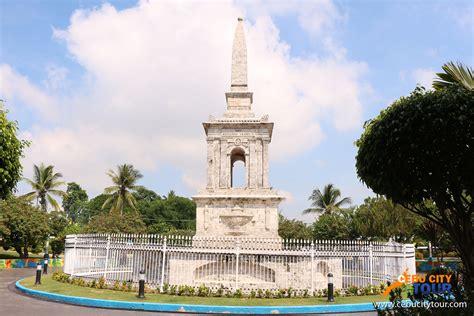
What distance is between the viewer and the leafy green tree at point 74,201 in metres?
93.3

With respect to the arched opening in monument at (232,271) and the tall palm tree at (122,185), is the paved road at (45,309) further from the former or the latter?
the tall palm tree at (122,185)

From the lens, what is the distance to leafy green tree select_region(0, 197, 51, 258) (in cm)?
3459

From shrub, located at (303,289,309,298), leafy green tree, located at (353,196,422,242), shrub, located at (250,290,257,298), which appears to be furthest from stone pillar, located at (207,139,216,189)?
leafy green tree, located at (353,196,422,242)

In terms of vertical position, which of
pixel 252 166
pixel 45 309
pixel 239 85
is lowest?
pixel 45 309

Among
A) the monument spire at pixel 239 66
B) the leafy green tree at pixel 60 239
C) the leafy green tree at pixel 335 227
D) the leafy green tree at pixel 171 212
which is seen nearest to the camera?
the monument spire at pixel 239 66

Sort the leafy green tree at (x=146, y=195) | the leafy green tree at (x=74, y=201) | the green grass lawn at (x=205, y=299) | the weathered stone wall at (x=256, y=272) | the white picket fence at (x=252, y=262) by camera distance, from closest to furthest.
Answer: the green grass lawn at (x=205, y=299)
the white picket fence at (x=252, y=262)
the weathered stone wall at (x=256, y=272)
the leafy green tree at (x=146, y=195)
the leafy green tree at (x=74, y=201)

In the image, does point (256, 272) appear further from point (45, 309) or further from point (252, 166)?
point (45, 309)

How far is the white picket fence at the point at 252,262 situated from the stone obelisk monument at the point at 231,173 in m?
2.32

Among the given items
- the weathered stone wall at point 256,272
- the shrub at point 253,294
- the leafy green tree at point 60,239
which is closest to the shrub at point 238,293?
the shrub at point 253,294

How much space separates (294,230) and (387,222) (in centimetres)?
1162

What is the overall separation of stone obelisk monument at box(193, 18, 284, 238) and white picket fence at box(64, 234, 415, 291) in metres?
2.32

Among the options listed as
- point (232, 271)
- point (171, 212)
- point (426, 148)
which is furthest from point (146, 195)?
point (426, 148)

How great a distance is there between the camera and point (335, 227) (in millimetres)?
44062

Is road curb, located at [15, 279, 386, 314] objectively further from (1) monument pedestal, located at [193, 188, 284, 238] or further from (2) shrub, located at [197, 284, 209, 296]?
(1) monument pedestal, located at [193, 188, 284, 238]
